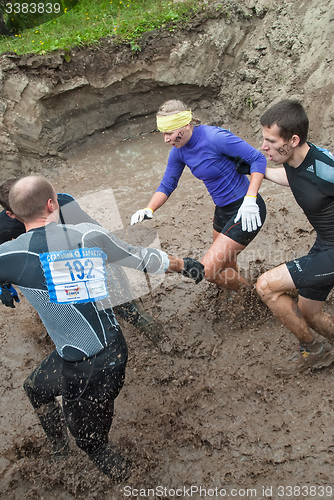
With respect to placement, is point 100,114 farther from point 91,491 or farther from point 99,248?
point 91,491

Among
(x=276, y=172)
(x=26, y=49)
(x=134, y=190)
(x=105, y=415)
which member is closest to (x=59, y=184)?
(x=134, y=190)

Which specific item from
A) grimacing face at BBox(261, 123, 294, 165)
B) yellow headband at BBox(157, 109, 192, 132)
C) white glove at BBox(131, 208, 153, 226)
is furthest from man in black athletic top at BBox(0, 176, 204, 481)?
yellow headband at BBox(157, 109, 192, 132)

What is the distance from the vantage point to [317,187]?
8.02 ft

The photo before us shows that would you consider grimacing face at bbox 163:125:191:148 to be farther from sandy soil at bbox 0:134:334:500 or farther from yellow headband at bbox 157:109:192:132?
sandy soil at bbox 0:134:334:500

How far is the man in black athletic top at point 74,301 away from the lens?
6.62 ft

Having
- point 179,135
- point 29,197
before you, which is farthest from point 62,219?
point 179,135

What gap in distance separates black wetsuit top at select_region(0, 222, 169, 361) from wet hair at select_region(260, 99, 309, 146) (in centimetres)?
142

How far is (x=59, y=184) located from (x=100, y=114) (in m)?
1.87

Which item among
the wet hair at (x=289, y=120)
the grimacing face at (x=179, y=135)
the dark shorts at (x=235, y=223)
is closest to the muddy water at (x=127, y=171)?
the dark shorts at (x=235, y=223)

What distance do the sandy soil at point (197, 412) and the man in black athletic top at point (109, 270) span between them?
0.22m

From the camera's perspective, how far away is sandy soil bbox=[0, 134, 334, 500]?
254 cm

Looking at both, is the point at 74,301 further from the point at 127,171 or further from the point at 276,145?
the point at 127,171

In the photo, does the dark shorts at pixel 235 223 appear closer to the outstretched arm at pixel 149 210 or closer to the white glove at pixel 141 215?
the outstretched arm at pixel 149 210

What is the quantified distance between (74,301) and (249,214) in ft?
5.50
